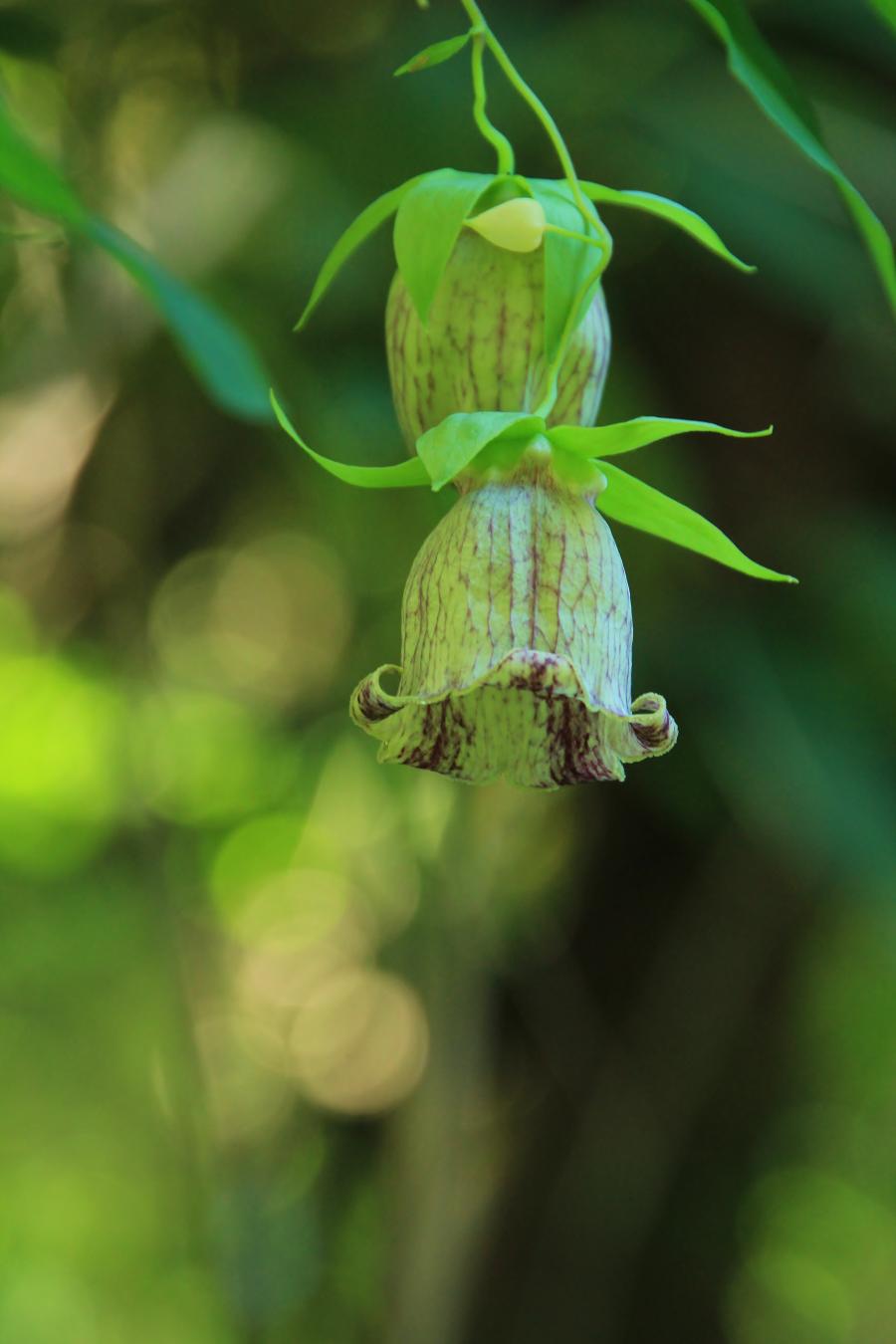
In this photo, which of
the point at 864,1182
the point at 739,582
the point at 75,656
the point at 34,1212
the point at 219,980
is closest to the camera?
the point at 739,582

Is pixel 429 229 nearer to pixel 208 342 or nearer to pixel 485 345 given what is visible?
pixel 485 345

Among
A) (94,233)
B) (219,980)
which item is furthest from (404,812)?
(94,233)

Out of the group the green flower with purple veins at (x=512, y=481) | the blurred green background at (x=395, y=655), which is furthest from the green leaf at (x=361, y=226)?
the blurred green background at (x=395, y=655)

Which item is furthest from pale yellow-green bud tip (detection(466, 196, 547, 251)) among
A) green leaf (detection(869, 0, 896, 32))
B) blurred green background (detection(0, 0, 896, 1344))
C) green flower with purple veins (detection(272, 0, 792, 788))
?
blurred green background (detection(0, 0, 896, 1344))

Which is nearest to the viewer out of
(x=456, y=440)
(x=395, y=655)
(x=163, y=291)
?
(x=456, y=440)

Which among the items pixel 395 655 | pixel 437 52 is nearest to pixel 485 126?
pixel 437 52

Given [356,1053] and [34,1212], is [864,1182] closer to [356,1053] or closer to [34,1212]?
[356,1053]

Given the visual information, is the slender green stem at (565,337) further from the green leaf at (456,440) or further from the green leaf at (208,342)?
the green leaf at (208,342)
